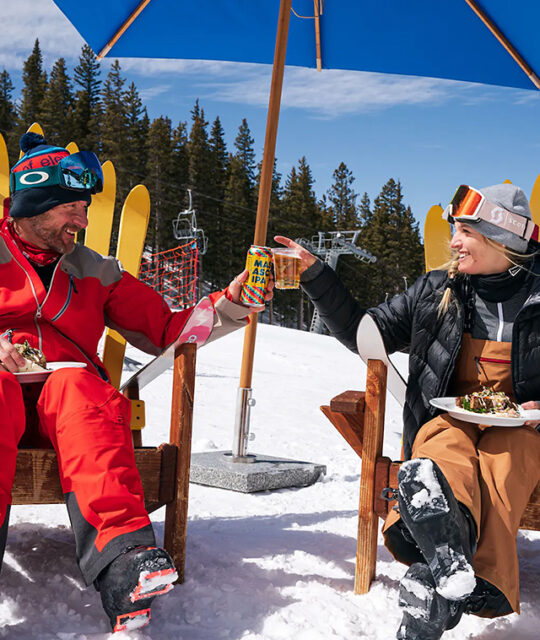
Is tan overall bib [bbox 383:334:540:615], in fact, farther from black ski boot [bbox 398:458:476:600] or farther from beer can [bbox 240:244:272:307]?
beer can [bbox 240:244:272:307]

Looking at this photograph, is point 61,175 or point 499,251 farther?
point 61,175

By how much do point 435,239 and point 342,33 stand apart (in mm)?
1514

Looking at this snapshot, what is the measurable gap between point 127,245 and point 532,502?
213 cm

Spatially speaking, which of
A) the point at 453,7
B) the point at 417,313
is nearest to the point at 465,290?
the point at 417,313


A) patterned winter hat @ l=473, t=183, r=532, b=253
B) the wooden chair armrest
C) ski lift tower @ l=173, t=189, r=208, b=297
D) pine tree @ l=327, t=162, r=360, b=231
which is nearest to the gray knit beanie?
patterned winter hat @ l=473, t=183, r=532, b=253

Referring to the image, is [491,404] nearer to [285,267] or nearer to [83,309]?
[285,267]

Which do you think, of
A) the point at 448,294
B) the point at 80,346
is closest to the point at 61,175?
the point at 80,346

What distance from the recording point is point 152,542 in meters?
1.78

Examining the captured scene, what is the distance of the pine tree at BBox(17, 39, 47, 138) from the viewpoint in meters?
48.8

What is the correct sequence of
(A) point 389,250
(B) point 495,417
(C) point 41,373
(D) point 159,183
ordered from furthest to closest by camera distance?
(A) point 389,250 < (D) point 159,183 < (C) point 41,373 < (B) point 495,417

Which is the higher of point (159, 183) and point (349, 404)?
point (159, 183)

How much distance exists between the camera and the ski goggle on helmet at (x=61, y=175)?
2410 millimetres

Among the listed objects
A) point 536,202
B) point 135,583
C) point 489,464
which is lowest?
point 135,583

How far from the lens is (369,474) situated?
89.6 inches
